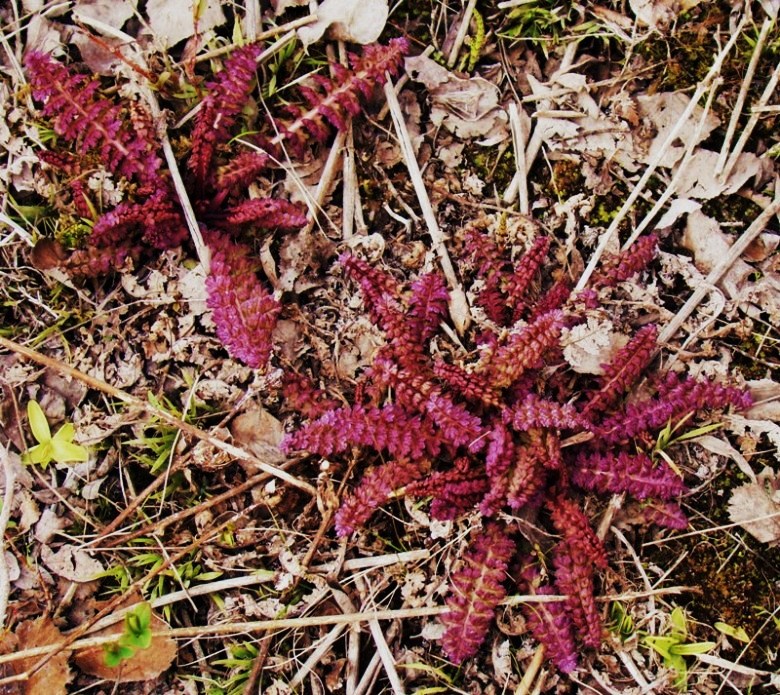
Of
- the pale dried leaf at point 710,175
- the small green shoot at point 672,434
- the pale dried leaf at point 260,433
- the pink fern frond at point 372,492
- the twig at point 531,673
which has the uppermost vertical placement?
the pale dried leaf at point 710,175

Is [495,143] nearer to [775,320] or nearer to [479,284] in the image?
[479,284]

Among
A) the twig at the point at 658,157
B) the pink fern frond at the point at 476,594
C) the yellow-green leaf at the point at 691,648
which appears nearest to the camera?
the pink fern frond at the point at 476,594

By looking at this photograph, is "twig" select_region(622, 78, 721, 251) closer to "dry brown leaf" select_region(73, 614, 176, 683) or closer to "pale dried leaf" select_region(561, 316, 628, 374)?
"pale dried leaf" select_region(561, 316, 628, 374)

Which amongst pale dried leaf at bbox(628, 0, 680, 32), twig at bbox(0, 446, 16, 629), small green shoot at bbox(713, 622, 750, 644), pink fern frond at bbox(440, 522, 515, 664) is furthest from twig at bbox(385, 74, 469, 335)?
twig at bbox(0, 446, 16, 629)

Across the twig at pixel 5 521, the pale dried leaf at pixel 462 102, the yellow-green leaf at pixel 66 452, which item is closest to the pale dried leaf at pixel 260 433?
the yellow-green leaf at pixel 66 452

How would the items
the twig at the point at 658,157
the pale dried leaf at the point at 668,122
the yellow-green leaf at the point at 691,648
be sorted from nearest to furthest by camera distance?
the yellow-green leaf at the point at 691,648 < the twig at the point at 658,157 < the pale dried leaf at the point at 668,122

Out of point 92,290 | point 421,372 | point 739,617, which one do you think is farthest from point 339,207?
point 739,617

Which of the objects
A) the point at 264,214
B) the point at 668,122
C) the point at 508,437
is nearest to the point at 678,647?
the point at 508,437

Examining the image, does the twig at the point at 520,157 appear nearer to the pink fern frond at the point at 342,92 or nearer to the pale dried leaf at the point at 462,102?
the pale dried leaf at the point at 462,102
